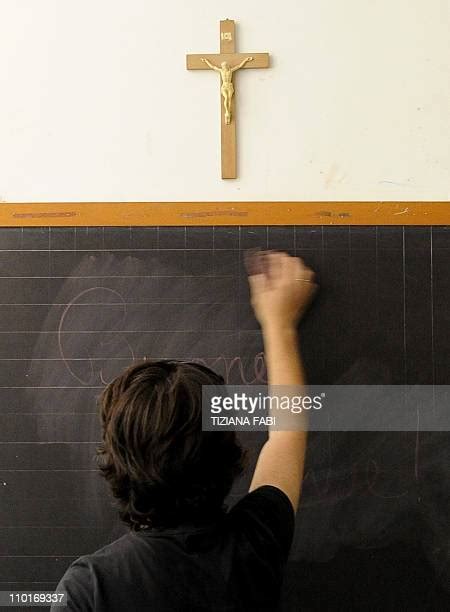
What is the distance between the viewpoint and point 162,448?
3.68ft

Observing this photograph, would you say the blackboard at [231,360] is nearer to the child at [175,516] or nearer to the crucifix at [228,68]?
the crucifix at [228,68]

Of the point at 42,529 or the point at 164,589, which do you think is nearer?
the point at 164,589

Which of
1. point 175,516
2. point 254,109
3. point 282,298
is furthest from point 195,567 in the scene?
point 254,109

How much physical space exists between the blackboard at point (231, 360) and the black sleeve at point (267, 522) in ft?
2.58

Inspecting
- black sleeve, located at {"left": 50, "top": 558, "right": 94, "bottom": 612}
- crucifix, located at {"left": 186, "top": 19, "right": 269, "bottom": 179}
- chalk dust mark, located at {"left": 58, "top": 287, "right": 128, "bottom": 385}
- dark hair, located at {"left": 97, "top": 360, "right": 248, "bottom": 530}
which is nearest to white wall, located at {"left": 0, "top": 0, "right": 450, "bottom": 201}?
crucifix, located at {"left": 186, "top": 19, "right": 269, "bottom": 179}

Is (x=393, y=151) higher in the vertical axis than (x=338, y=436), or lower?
higher

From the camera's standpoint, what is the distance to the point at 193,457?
1146 mm

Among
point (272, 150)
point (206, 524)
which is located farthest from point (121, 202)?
point (206, 524)

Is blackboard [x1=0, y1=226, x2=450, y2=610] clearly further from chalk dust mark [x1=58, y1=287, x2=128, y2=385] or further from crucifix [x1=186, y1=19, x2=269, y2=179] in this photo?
crucifix [x1=186, y1=19, x2=269, y2=179]

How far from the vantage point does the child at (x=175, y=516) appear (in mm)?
1107

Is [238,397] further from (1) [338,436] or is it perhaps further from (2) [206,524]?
(2) [206,524]

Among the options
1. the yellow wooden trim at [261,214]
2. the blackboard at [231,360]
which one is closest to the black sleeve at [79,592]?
the blackboard at [231,360]

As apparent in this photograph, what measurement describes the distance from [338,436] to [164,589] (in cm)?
99

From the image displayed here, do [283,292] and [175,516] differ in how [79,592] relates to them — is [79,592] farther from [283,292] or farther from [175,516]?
[283,292]
